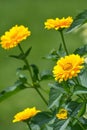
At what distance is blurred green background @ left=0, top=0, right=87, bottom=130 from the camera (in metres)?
4.26

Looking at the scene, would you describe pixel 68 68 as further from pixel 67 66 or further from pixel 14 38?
pixel 14 38

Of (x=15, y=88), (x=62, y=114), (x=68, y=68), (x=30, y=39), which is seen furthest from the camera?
(x=30, y=39)

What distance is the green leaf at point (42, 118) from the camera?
5.72 feet

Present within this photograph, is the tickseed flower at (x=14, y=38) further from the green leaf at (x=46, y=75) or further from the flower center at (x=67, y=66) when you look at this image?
the flower center at (x=67, y=66)

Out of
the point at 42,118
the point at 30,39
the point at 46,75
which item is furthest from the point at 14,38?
the point at 30,39

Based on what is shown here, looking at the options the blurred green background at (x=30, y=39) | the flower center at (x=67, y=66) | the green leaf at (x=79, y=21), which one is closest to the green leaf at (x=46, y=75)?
the green leaf at (x=79, y=21)

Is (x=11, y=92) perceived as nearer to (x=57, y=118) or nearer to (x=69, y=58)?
(x=57, y=118)

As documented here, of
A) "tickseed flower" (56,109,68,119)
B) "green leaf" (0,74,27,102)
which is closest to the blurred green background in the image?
"green leaf" (0,74,27,102)

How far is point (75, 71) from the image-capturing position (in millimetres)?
1507

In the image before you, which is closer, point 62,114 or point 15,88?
point 62,114

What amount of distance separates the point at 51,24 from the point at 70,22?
74 millimetres

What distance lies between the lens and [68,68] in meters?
1.54

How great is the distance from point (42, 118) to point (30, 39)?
14.6 ft

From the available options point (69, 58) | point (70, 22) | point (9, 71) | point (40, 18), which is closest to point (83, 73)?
point (69, 58)
